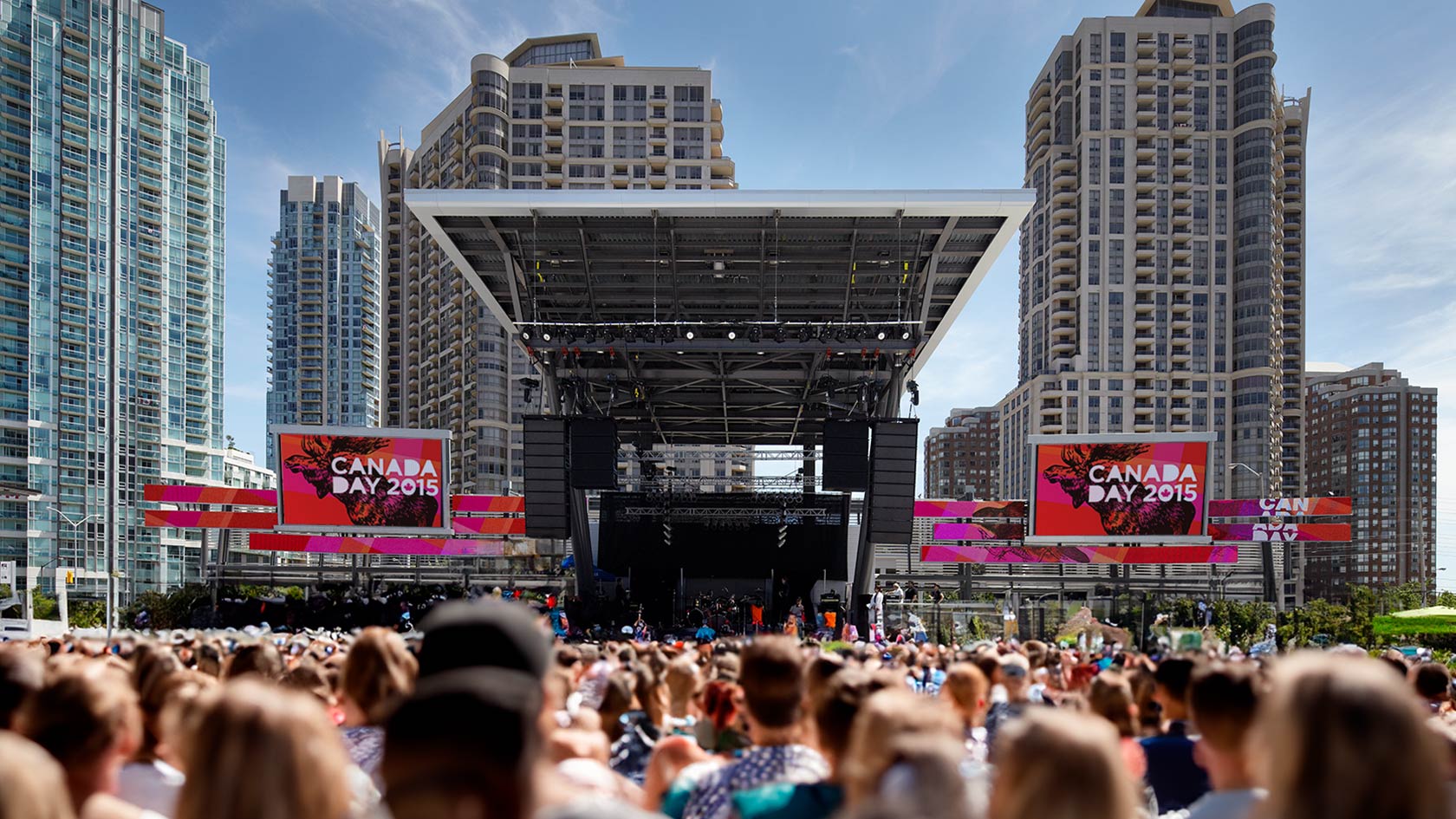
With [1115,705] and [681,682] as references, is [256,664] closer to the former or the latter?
[681,682]

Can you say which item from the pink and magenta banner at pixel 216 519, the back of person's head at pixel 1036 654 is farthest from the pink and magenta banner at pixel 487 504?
the back of person's head at pixel 1036 654

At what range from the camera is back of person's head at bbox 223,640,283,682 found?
4.92m

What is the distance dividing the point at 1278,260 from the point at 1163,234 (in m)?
10.0

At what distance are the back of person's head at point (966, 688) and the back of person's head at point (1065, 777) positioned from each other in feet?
9.61

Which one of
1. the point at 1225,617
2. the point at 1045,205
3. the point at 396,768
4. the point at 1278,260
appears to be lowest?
the point at 1225,617

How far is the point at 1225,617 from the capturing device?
98.3ft

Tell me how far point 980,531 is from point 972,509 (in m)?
0.75

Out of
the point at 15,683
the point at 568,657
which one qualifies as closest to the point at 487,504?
the point at 568,657

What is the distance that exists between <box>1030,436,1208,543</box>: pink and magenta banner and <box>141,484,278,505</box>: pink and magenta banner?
70.5ft

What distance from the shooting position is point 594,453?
22562 mm

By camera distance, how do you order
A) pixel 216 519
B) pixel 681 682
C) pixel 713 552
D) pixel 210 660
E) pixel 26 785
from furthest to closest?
pixel 713 552 → pixel 216 519 → pixel 210 660 → pixel 681 682 → pixel 26 785

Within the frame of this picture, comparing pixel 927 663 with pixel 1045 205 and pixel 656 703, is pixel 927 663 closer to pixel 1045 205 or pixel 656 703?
pixel 656 703

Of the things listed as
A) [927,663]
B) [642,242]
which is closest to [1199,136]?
[642,242]

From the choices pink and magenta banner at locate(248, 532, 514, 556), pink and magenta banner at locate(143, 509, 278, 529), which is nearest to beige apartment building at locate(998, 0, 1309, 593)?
pink and magenta banner at locate(248, 532, 514, 556)
